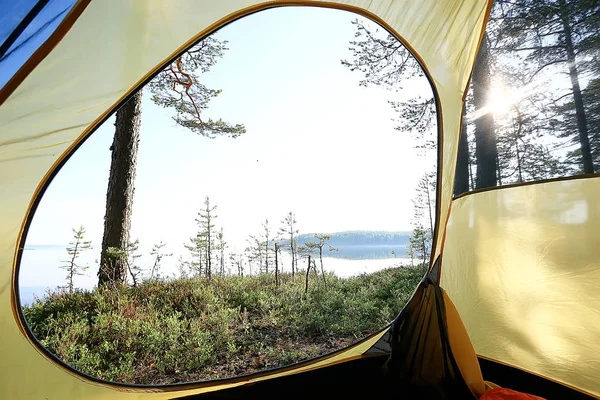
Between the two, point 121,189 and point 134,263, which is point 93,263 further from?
point 121,189

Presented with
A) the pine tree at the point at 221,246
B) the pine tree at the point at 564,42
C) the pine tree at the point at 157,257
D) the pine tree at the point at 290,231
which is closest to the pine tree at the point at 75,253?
the pine tree at the point at 157,257

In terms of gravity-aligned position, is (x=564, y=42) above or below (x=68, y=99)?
above

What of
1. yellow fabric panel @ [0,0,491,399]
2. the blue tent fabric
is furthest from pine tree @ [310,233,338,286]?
the blue tent fabric

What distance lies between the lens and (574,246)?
1163 millimetres

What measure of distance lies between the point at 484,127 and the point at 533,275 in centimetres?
193

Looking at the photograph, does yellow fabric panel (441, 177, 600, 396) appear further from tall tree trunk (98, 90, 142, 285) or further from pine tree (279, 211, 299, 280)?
pine tree (279, 211, 299, 280)

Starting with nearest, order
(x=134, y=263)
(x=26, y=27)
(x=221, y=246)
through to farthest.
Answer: (x=26, y=27), (x=134, y=263), (x=221, y=246)

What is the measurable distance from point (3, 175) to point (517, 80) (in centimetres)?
270

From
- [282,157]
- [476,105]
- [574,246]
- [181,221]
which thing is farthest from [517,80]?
[181,221]

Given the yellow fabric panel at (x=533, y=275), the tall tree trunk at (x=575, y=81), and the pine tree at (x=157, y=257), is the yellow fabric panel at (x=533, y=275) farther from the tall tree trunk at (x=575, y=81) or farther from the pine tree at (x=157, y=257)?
the pine tree at (x=157, y=257)

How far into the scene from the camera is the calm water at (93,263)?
1.36 m

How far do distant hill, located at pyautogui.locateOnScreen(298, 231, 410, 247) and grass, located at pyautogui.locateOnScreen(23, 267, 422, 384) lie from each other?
88 centimetres

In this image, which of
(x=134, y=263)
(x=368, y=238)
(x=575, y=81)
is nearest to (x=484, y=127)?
(x=575, y=81)

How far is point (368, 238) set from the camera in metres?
5.24
